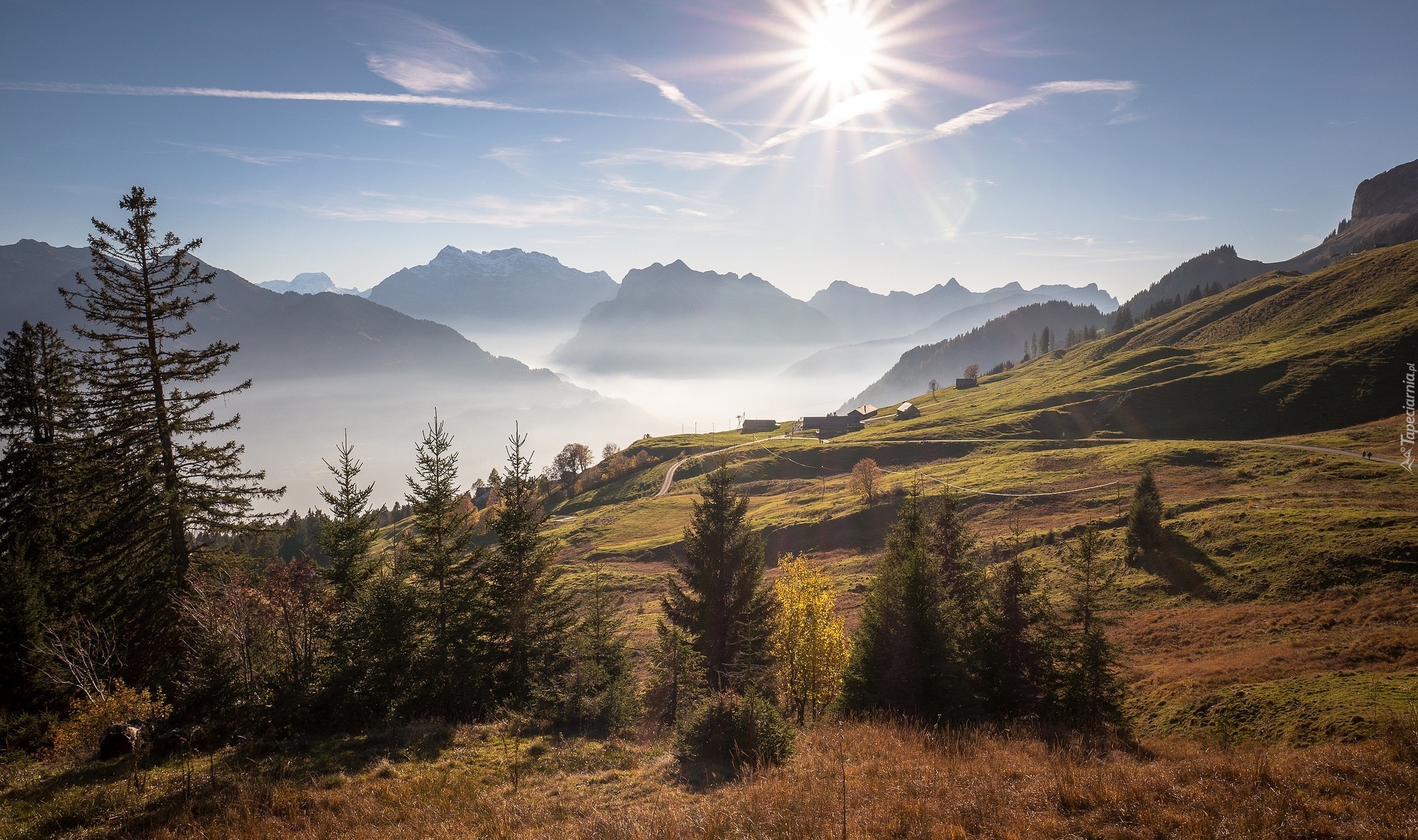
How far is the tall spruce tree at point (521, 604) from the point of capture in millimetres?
23016

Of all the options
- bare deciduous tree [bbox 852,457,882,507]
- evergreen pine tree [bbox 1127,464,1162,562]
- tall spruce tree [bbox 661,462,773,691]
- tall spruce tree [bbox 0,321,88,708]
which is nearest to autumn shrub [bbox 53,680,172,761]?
tall spruce tree [bbox 0,321,88,708]

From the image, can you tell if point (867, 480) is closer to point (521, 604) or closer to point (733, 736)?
point (521, 604)

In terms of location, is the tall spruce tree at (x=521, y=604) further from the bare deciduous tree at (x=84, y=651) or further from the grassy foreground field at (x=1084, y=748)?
the bare deciduous tree at (x=84, y=651)

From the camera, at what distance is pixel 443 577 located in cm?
2350

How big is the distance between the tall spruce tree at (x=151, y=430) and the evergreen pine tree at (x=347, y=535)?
9.58 feet

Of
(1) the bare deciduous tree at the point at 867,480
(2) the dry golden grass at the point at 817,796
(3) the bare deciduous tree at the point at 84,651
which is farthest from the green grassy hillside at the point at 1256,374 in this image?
(3) the bare deciduous tree at the point at 84,651

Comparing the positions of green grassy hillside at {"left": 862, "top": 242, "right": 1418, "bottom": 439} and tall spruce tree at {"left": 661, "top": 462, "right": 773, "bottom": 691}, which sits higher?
green grassy hillside at {"left": 862, "top": 242, "right": 1418, "bottom": 439}

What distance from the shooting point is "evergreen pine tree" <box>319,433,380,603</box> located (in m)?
25.4

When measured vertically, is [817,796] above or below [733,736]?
above

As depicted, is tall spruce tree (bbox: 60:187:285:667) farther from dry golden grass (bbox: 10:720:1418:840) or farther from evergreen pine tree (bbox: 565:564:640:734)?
evergreen pine tree (bbox: 565:564:640:734)

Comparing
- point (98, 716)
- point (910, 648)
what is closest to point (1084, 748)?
point (910, 648)

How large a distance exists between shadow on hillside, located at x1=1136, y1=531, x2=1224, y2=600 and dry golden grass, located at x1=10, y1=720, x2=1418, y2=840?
31351mm

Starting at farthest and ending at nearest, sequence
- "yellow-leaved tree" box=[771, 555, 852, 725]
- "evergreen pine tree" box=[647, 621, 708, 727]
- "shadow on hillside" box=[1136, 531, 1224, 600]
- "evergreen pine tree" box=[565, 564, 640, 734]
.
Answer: "shadow on hillside" box=[1136, 531, 1224, 600], "yellow-leaved tree" box=[771, 555, 852, 725], "evergreen pine tree" box=[647, 621, 708, 727], "evergreen pine tree" box=[565, 564, 640, 734]

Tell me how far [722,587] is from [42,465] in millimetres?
31388
